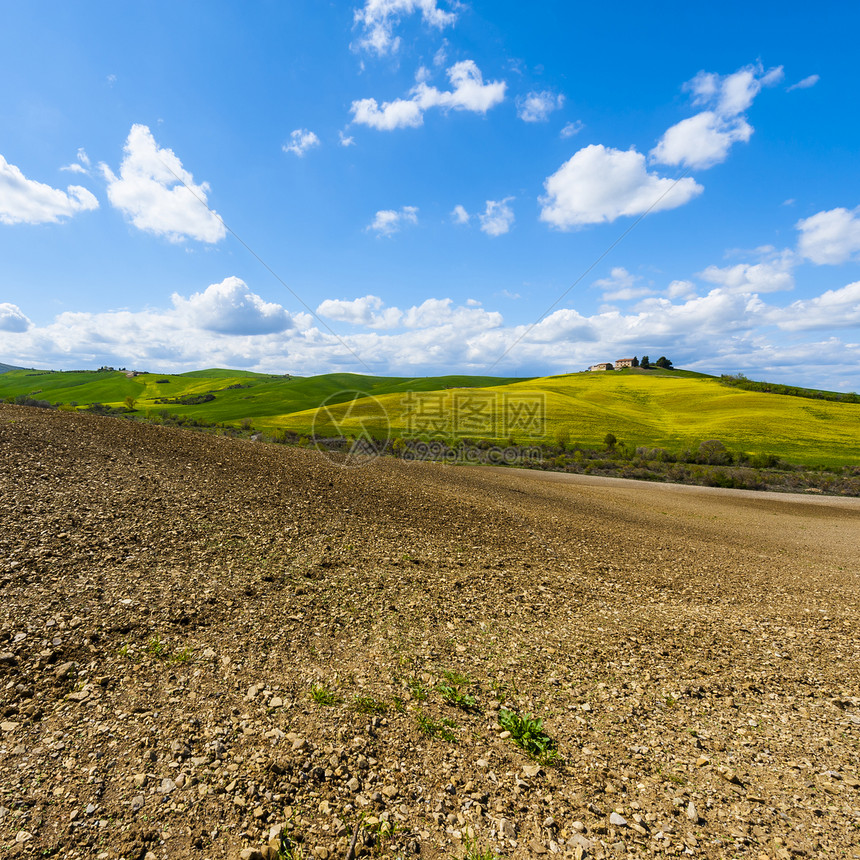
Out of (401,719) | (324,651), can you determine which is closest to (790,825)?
(401,719)

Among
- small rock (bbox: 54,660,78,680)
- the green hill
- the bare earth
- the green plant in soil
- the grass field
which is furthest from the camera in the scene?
the grass field

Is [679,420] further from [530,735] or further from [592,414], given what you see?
[530,735]

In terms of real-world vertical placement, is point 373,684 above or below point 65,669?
below

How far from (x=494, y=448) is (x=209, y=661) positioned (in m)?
47.5

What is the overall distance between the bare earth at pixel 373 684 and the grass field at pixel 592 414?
43.2m

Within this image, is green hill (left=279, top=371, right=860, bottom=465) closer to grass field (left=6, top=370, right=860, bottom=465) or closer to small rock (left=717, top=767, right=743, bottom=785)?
grass field (left=6, top=370, right=860, bottom=465)

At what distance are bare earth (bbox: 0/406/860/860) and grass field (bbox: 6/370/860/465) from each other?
43.2 metres

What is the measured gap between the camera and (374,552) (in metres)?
11.5

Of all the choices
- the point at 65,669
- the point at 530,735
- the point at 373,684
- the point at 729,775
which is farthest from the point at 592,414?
the point at 65,669

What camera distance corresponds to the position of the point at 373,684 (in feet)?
21.3

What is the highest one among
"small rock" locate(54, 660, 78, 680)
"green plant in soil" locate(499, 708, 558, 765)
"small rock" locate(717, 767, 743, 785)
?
"small rock" locate(54, 660, 78, 680)

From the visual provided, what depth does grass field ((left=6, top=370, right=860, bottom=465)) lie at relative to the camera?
59.6 meters

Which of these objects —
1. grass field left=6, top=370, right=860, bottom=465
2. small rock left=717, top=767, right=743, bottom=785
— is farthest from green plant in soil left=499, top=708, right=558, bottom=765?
grass field left=6, top=370, right=860, bottom=465

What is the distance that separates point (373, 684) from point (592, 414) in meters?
74.3
